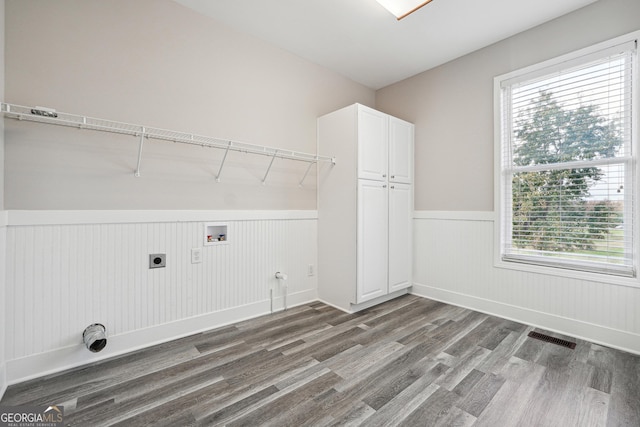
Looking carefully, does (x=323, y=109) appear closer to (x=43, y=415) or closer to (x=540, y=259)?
(x=540, y=259)

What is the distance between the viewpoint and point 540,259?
249 centimetres

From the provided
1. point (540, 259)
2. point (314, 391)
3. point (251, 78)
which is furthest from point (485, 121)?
point (314, 391)

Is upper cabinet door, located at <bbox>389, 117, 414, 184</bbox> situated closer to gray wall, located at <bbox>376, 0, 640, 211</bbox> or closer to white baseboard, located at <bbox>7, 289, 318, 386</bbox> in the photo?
gray wall, located at <bbox>376, 0, 640, 211</bbox>

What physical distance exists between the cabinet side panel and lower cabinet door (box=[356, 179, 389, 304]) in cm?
7

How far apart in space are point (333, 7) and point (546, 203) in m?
2.47

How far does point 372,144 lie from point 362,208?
677 millimetres

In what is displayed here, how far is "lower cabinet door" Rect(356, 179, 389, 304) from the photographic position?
2.73 meters

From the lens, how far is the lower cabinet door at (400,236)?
307cm

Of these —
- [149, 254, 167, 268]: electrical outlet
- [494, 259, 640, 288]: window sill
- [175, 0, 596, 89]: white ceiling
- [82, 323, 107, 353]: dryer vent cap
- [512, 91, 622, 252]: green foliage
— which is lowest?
[82, 323, 107, 353]: dryer vent cap

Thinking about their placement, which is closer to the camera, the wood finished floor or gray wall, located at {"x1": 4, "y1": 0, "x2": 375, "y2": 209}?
the wood finished floor

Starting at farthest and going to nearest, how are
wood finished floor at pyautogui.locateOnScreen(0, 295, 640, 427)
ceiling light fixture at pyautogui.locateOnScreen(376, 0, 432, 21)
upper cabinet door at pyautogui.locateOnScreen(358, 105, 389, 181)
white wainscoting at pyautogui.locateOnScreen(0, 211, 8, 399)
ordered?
upper cabinet door at pyautogui.locateOnScreen(358, 105, 389, 181) → ceiling light fixture at pyautogui.locateOnScreen(376, 0, 432, 21) → white wainscoting at pyautogui.locateOnScreen(0, 211, 8, 399) → wood finished floor at pyautogui.locateOnScreen(0, 295, 640, 427)

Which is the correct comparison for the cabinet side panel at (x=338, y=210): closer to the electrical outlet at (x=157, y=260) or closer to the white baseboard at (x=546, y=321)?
the white baseboard at (x=546, y=321)

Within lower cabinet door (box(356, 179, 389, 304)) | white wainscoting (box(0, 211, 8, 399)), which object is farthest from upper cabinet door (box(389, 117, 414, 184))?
white wainscoting (box(0, 211, 8, 399))

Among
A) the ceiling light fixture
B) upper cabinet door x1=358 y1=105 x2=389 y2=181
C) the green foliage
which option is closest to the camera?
the ceiling light fixture
